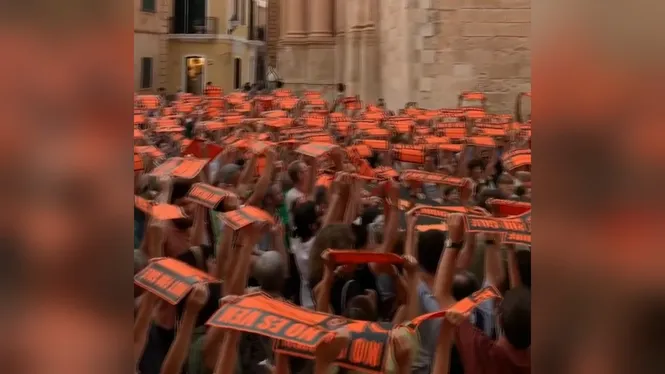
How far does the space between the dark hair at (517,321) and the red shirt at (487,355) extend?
1.5 inches

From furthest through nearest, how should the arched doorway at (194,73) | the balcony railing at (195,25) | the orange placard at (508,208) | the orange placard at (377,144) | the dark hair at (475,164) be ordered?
the balcony railing at (195,25), the arched doorway at (194,73), the orange placard at (377,144), the dark hair at (475,164), the orange placard at (508,208)

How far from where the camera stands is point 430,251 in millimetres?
3600

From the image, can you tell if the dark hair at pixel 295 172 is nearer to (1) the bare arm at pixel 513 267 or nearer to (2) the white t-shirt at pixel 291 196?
(2) the white t-shirt at pixel 291 196

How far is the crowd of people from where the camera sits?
2012 mm

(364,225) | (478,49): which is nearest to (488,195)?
(364,225)

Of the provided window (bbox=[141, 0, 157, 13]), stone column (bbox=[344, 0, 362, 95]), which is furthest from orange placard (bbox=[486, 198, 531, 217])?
window (bbox=[141, 0, 157, 13])

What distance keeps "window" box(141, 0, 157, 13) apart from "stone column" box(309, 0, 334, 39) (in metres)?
11.6

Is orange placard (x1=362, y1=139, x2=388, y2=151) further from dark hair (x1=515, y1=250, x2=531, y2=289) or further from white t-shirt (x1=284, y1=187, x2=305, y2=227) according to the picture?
dark hair (x1=515, y1=250, x2=531, y2=289)

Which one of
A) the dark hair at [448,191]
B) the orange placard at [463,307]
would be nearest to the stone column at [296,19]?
the dark hair at [448,191]

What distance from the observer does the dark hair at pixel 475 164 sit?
6.68 m
